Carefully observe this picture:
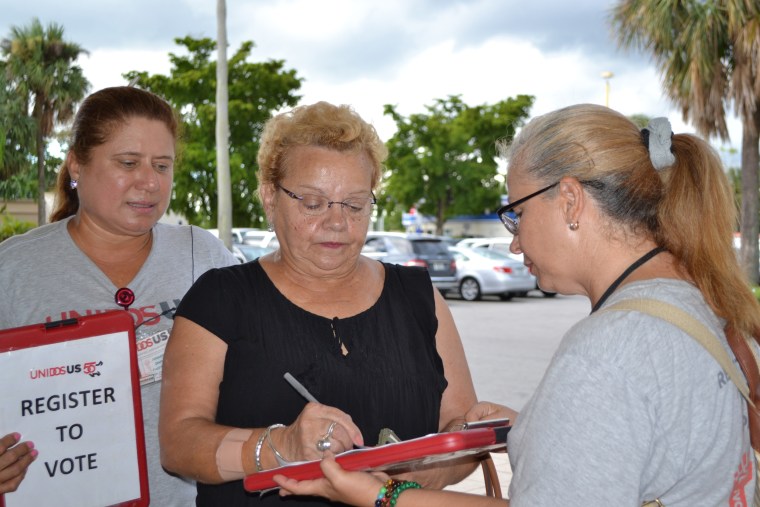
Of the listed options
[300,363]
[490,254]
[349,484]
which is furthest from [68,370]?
[490,254]

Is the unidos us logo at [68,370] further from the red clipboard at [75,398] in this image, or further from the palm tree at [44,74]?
the palm tree at [44,74]

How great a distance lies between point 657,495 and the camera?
154 centimetres

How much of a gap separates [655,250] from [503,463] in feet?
15.1

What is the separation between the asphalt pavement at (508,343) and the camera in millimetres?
8500

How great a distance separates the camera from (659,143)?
5.62 feet

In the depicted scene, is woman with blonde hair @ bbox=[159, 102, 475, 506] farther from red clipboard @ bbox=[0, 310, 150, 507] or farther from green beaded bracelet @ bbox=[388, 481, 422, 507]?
green beaded bracelet @ bbox=[388, 481, 422, 507]

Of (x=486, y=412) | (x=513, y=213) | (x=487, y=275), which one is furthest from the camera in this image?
(x=487, y=275)

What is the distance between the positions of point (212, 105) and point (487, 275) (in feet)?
45.9

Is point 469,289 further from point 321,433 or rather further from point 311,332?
point 321,433

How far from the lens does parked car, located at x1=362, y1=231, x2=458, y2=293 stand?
742 inches

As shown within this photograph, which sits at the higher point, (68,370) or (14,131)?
(14,131)

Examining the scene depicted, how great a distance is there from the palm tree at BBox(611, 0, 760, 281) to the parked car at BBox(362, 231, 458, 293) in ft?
20.9

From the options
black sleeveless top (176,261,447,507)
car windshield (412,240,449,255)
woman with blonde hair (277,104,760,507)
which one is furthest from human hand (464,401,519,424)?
car windshield (412,240,449,255)

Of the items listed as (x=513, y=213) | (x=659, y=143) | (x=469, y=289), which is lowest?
(x=469, y=289)
